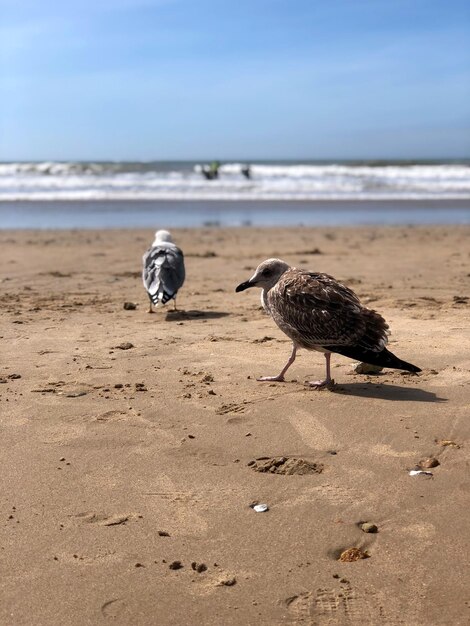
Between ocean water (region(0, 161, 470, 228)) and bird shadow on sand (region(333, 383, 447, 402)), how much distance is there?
1490cm

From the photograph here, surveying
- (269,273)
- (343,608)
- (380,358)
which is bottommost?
(343,608)

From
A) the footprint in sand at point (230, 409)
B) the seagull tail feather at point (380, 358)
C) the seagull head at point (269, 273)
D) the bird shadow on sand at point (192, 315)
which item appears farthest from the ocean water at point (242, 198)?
the footprint in sand at point (230, 409)

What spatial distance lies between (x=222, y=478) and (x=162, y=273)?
479 centimetres

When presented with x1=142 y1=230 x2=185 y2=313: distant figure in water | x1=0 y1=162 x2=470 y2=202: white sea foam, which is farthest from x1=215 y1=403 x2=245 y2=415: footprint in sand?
x1=0 y1=162 x2=470 y2=202: white sea foam

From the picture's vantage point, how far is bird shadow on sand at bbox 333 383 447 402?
5.01 meters

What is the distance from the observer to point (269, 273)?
19.4 ft

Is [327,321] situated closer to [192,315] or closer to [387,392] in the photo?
[387,392]

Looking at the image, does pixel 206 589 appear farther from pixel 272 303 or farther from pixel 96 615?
pixel 272 303

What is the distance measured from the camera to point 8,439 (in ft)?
14.5

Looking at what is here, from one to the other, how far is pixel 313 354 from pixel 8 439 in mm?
2734

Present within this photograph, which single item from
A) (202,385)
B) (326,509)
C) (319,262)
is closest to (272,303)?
(202,385)

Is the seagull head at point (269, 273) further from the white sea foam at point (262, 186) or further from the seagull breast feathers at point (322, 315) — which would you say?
the white sea foam at point (262, 186)

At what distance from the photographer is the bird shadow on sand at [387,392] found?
5.01m

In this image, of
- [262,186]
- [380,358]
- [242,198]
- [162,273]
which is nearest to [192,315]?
[162,273]
